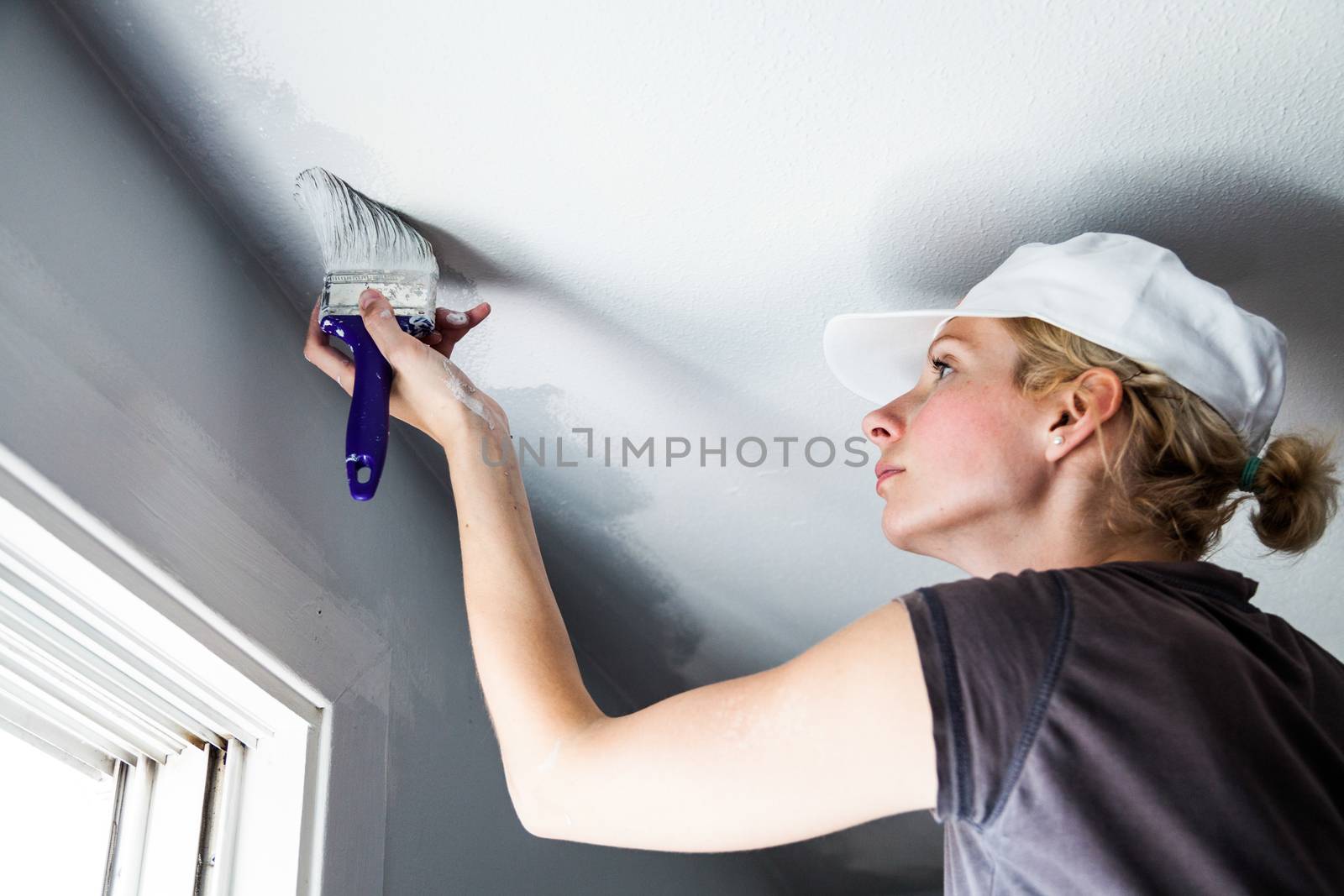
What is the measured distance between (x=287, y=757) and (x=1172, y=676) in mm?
848

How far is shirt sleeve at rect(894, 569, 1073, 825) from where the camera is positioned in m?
0.78

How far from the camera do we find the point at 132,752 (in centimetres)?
118

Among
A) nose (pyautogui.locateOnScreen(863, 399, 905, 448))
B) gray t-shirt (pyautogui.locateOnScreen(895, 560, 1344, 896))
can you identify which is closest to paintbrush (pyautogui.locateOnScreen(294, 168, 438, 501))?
nose (pyautogui.locateOnScreen(863, 399, 905, 448))

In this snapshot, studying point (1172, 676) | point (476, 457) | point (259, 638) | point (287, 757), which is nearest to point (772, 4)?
point (476, 457)

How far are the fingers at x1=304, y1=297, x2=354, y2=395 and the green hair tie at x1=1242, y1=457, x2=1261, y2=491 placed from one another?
2.94 ft

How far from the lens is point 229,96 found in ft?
3.71

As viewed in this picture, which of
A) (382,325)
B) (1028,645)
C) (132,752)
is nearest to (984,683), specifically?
(1028,645)

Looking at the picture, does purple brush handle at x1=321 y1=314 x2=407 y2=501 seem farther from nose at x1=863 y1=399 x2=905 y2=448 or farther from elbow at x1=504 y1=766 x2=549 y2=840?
nose at x1=863 y1=399 x2=905 y2=448

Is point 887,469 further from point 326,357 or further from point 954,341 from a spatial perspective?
point 326,357

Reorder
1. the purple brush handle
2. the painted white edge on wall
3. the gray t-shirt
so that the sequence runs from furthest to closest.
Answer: the purple brush handle
the painted white edge on wall
the gray t-shirt

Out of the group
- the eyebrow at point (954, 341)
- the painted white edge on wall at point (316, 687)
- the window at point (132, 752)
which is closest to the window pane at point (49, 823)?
the window at point (132, 752)

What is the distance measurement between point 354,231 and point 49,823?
64 cm

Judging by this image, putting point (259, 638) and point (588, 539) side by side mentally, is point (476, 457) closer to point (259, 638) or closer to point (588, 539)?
point (259, 638)

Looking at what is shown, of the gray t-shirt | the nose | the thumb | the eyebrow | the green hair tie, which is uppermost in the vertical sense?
the thumb
